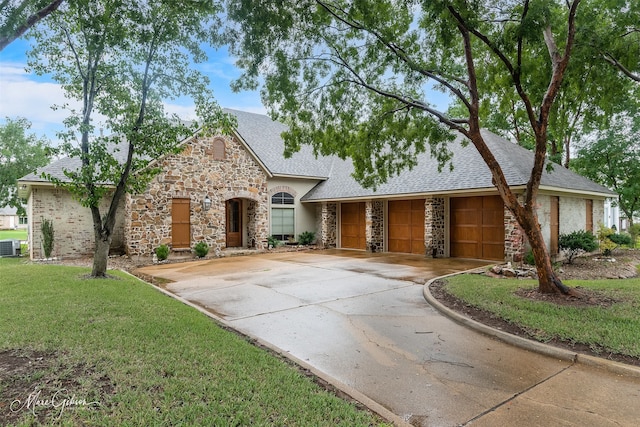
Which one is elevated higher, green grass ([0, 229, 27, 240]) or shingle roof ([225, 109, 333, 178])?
shingle roof ([225, 109, 333, 178])

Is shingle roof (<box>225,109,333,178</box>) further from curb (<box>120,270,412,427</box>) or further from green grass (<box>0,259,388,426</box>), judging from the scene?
curb (<box>120,270,412,427</box>)

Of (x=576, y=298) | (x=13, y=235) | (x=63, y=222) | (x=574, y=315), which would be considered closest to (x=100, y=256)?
(x=63, y=222)

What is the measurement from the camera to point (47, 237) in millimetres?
14297

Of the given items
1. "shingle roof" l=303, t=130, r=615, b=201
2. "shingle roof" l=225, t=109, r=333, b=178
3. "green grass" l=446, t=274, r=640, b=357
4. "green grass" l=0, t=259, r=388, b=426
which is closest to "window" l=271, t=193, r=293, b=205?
"shingle roof" l=225, t=109, r=333, b=178

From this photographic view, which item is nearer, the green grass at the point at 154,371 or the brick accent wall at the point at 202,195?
the green grass at the point at 154,371

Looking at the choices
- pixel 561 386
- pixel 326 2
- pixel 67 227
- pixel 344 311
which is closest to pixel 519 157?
pixel 326 2

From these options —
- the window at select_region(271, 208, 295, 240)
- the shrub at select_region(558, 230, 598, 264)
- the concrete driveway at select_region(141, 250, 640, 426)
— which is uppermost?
the window at select_region(271, 208, 295, 240)

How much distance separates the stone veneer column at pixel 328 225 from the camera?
20188 millimetres

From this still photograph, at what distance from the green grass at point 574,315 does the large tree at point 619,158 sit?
1508cm

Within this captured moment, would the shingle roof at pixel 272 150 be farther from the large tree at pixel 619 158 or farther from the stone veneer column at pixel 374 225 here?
the large tree at pixel 619 158

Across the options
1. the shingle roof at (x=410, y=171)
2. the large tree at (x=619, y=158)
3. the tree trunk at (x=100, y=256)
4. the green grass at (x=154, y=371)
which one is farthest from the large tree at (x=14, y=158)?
the large tree at (x=619, y=158)

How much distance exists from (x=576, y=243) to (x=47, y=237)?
20.1m

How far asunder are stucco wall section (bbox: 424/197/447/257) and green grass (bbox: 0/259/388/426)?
11.1 metres

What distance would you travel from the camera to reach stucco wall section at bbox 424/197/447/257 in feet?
49.9
